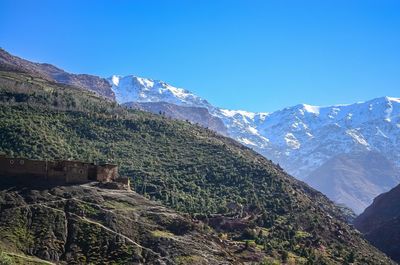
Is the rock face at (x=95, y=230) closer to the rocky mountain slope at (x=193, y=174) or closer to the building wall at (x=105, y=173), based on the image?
the building wall at (x=105, y=173)

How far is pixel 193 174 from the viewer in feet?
522

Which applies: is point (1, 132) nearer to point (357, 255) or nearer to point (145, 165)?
point (145, 165)

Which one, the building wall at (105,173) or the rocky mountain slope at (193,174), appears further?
the rocky mountain slope at (193,174)

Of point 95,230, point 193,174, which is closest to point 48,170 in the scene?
point 95,230

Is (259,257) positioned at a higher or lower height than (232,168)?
lower

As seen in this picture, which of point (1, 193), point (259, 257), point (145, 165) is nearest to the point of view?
point (1, 193)

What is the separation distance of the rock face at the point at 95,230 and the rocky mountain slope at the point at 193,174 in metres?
24.7

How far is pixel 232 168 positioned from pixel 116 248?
103m

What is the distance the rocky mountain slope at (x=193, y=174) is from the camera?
406ft

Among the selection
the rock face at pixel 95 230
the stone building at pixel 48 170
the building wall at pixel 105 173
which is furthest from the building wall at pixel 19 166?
the building wall at pixel 105 173

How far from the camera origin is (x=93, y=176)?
82312mm

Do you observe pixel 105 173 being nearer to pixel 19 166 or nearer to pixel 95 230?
pixel 19 166

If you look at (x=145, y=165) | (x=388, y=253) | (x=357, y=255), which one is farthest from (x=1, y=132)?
(x=388, y=253)

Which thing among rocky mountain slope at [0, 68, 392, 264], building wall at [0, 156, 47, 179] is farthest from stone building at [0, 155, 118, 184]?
rocky mountain slope at [0, 68, 392, 264]
